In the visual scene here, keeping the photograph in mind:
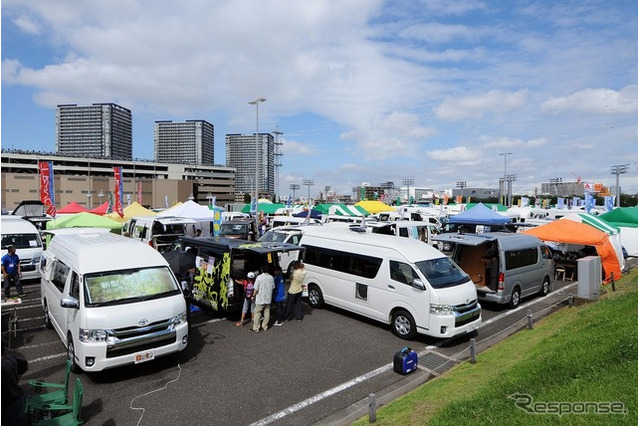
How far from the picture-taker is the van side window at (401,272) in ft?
30.4

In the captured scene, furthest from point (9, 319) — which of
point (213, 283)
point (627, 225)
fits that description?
point (627, 225)

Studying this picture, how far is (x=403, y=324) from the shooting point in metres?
9.36

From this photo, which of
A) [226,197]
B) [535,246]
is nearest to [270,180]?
[226,197]

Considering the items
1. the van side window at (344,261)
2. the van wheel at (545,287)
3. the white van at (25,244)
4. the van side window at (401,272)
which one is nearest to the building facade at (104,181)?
the white van at (25,244)

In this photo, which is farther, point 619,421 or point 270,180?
point 270,180

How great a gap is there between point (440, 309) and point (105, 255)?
282 inches

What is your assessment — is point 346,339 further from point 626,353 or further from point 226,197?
point 226,197

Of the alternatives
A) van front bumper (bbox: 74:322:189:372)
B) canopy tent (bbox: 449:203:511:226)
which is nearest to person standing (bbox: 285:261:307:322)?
van front bumper (bbox: 74:322:189:372)

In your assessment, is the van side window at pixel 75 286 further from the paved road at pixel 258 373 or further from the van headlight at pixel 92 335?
the paved road at pixel 258 373

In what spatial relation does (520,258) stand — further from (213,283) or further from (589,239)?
(213,283)

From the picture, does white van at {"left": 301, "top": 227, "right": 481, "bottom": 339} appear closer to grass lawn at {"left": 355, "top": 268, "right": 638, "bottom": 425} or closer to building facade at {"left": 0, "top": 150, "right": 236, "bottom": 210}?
grass lawn at {"left": 355, "top": 268, "right": 638, "bottom": 425}

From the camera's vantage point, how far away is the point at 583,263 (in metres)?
10.8

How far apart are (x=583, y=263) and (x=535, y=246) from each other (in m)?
2.34

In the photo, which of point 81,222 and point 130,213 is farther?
point 130,213
